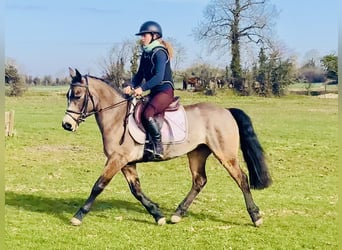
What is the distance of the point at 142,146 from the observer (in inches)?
239

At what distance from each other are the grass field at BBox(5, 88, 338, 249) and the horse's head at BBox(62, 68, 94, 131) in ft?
3.81

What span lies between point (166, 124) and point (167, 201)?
6.49 ft

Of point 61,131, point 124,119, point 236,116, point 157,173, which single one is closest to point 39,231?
point 124,119

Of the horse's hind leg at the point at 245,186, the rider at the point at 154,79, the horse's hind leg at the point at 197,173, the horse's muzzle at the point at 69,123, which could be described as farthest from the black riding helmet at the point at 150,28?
the horse's hind leg at the point at 245,186

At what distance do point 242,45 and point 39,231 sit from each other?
3723mm

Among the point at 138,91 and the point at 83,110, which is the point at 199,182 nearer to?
the point at 138,91

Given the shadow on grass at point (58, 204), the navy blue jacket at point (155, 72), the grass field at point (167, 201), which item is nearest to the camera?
the grass field at point (167, 201)

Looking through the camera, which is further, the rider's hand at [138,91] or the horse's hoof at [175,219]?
the horse's hoof at [175,219]

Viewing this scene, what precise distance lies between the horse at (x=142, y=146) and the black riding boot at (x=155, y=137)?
88 mm

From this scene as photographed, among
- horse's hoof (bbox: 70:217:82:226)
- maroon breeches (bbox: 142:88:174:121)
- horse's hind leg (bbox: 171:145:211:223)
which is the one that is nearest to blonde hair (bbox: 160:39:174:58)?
maroon breeches (bbox: 142:88:174:121)

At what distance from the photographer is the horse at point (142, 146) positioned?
19.7ft

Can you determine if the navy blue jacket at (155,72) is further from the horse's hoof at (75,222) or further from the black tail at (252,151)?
the horse's hoof at (75,222)

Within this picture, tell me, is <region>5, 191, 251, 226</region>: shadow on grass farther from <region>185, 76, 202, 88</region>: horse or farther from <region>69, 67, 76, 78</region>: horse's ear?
<region>185, 76, 202, 88</region>: horse

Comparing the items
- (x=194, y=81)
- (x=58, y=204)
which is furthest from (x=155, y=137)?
(x=194, y=81)
